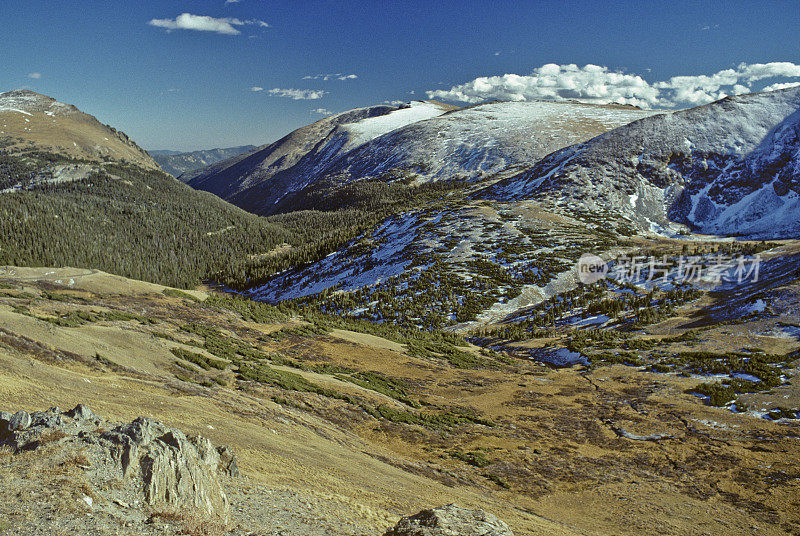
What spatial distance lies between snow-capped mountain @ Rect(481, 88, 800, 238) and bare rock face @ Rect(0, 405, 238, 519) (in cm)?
12021

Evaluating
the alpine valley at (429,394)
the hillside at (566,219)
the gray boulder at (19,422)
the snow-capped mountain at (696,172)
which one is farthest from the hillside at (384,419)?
the snow-capped mountain at (696,172)

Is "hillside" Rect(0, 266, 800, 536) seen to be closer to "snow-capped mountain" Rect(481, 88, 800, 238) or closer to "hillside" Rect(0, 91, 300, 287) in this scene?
"snow-capped mountain" Rect(481, 88, 800, 238)

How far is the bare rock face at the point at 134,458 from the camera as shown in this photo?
394 inches

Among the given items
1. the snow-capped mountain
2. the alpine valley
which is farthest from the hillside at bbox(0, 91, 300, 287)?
the snow-capped mountain

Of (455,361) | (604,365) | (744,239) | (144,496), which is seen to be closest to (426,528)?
(144,496)

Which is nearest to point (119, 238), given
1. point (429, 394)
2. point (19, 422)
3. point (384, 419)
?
point (429, 394)

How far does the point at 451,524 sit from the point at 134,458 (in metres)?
8.59

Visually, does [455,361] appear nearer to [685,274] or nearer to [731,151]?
[685,274]

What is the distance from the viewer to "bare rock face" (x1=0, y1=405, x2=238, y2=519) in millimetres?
10008

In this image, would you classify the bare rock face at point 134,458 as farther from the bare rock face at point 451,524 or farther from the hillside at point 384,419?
the bare rock face at point 451,524

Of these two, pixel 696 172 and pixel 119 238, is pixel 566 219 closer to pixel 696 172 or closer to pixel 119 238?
pixel 696 172

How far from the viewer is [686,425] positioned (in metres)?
28.9

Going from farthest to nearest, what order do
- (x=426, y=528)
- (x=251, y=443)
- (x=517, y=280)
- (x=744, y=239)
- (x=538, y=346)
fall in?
1. (x=744, y=239)
2. (x=517, y=280)
3. (x=538, y=346)
4. (x=251, y=443)
5. (x=426, y=528)

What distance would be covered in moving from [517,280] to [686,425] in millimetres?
48634
